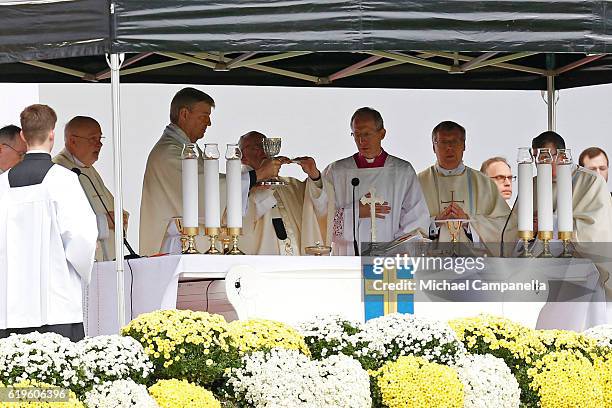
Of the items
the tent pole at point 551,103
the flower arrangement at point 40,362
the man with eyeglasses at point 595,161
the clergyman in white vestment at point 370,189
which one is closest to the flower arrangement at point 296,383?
the flower arrangement at point 40,362

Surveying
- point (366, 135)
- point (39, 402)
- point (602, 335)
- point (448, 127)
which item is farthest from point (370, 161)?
point (39, 402)

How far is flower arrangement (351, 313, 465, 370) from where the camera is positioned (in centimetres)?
671

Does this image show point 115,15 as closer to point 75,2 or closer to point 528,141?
point 75,2

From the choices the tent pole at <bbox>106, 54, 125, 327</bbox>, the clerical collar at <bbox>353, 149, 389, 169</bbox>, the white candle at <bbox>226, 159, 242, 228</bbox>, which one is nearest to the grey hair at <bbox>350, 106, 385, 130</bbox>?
the clerical collar at <bbox>353, 149, 389, 169</bbox>

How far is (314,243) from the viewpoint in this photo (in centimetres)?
1011

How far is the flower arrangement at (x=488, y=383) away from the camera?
6535 mm

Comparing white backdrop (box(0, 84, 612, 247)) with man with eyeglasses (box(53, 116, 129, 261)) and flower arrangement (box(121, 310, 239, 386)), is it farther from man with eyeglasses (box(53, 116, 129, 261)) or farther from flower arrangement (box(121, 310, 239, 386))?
flower arrangement (box(121, 310, 239, 386))

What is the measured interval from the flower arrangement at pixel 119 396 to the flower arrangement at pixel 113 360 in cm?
7

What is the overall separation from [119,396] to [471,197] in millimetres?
5314

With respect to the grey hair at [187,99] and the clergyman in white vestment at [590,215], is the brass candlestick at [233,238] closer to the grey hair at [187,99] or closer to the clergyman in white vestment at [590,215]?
the grey hair at [187,99]

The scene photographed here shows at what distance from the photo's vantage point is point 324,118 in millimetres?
15062

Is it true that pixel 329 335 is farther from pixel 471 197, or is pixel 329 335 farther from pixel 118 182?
pixel 471 197

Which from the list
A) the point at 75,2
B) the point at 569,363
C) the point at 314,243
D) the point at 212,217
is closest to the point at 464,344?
the point at 569,363

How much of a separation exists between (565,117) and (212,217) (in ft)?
26.3
